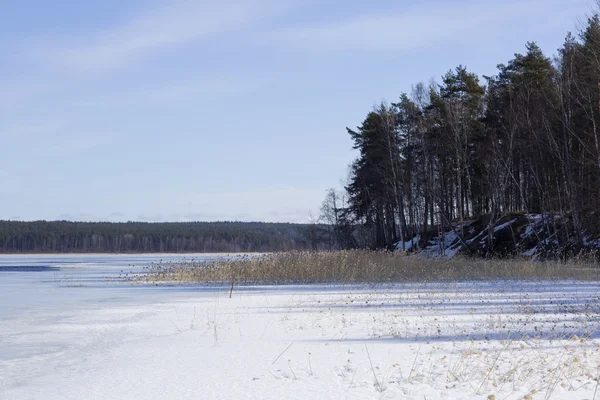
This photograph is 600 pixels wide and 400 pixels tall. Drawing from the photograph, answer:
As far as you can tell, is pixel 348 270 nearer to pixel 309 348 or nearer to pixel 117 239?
pixel 309 348

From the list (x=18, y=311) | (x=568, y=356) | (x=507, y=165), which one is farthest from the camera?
(x=507, y=165)

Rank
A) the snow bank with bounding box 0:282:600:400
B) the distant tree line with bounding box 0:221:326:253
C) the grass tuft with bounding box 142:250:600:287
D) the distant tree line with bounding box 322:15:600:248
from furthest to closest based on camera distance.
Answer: the distant tree line with bounding box 0:221:326:253
the distant tree line with bounding box 322:15:600:248
the grass tuft with bounding box 142:250:600:287
the snow bank with bounding box 0:282:600:400

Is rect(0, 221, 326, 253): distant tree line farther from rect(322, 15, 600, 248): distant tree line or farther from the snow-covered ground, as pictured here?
the snow-covered ground

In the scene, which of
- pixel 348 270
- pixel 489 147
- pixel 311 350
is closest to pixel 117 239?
pixel 489 147

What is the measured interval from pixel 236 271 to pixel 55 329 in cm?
1337

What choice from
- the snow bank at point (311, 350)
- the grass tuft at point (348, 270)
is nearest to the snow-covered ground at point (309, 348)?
the snow bank at point (311, 350)

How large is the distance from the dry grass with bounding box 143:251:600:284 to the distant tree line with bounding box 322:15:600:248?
7060 millimetres

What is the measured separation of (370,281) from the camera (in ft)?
75.2

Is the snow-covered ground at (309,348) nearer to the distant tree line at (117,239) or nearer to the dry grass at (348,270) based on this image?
the dry grass at (348,270)

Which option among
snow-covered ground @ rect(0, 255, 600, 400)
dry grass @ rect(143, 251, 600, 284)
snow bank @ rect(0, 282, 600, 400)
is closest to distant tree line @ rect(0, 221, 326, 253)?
dry grass @ rect(143, 251, 600, 284)

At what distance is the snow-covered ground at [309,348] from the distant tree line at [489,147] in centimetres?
1684

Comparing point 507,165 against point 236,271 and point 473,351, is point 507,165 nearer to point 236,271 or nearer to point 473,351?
point 236,271

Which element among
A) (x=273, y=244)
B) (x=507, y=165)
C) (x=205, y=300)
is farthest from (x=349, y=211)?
(x=273, y=244)

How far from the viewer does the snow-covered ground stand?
6539 millimetres
